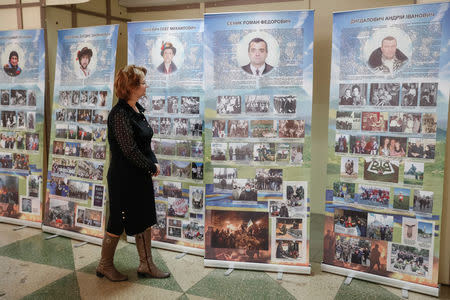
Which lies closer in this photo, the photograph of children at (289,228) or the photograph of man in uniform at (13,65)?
the photograph of children at (289,228)

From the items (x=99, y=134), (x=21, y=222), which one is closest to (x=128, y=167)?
(x=99, y=134)

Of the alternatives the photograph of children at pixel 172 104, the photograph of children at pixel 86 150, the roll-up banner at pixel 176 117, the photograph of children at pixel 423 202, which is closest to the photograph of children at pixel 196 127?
the roll-up banner at pixel 176 117

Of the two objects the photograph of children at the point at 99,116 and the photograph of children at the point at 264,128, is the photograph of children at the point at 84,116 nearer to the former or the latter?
the photograph of children at the point at 99,116

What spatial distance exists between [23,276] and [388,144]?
3.07 meters

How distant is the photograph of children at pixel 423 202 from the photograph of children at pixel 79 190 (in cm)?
293

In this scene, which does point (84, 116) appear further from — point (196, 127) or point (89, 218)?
point (196, 127)

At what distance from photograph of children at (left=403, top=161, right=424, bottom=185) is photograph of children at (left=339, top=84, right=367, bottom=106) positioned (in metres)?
0.58

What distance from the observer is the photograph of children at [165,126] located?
3438mm

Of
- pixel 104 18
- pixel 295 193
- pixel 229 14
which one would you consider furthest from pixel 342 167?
pixel 104 18

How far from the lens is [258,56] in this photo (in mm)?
2984

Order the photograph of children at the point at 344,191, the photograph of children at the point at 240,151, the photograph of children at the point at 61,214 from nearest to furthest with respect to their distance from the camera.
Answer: the photograph of children at the point at 344,191, the photograph of children at the point at 240,151, the photograph of children at the point at 61,214

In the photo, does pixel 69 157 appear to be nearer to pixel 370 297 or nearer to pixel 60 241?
pixel 60 241

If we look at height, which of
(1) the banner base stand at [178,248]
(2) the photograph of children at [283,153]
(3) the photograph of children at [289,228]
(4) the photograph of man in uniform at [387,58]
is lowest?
(1) the banner base stand at [178,248]

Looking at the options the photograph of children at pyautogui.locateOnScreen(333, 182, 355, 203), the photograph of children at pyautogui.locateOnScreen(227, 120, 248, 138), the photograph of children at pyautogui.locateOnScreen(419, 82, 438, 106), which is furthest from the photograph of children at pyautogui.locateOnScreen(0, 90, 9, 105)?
the photograph of children at pyautogui.locateOnScreen(419, 82, 438, 106)
